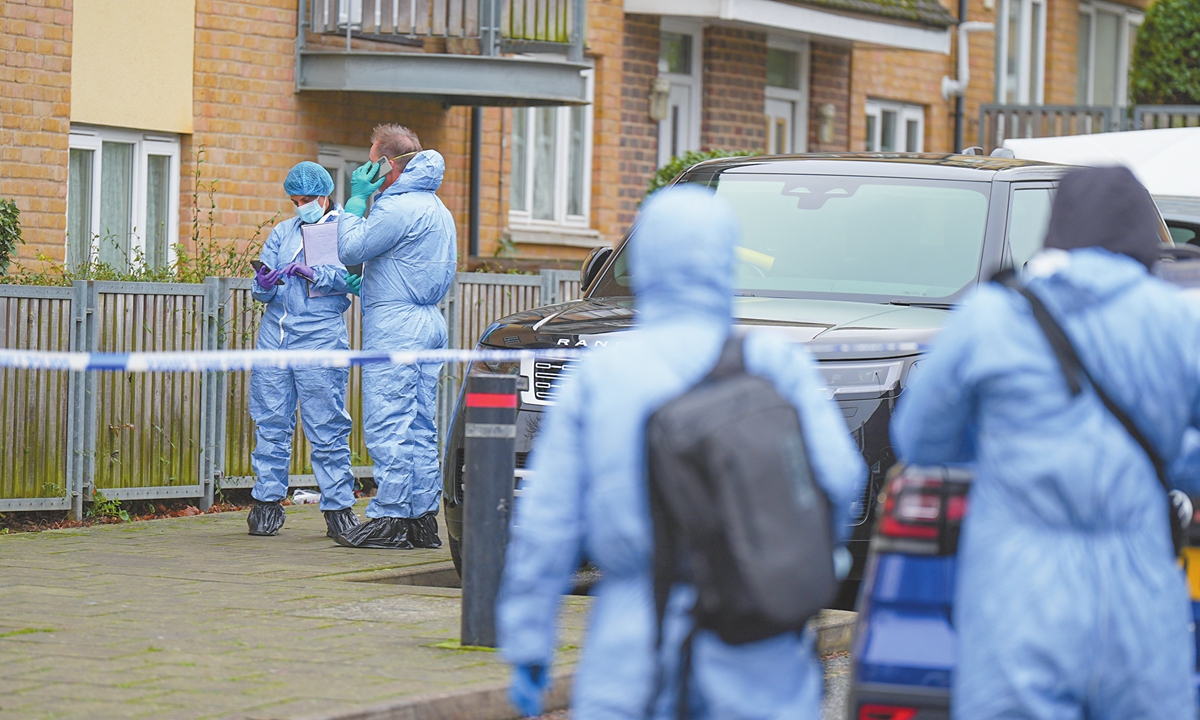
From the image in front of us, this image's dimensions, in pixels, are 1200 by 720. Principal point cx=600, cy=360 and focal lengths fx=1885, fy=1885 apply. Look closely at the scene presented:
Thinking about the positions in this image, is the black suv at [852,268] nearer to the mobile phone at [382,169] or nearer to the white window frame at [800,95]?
the mobile phone at [382,169]

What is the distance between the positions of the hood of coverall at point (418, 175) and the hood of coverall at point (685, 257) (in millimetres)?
5566

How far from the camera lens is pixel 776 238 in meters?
8.48

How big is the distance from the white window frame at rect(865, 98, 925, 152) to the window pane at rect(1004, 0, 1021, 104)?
1956 millimetres

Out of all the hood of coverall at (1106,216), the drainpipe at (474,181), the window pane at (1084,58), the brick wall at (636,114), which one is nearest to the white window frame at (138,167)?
the drainpipe at (474,181)

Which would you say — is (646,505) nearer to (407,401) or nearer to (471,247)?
(407,401)

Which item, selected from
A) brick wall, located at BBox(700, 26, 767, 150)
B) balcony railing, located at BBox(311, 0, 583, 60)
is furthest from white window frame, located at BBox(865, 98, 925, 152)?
balcony railing, located at BBox(311, 0, 583, 60)

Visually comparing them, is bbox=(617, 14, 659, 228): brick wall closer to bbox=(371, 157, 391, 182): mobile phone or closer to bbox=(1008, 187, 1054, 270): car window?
bbox=(371, 157, 391, 182): mobile phone

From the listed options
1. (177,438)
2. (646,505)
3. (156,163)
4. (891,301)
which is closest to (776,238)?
(891,301)

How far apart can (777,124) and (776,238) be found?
475 inches

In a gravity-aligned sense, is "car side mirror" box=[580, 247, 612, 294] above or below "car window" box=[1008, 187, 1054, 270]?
below

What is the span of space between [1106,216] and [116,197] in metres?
11.1

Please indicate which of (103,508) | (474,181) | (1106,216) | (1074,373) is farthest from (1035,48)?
(1074,373)

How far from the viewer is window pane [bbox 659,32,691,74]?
18.7m

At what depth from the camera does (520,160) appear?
680 inches
